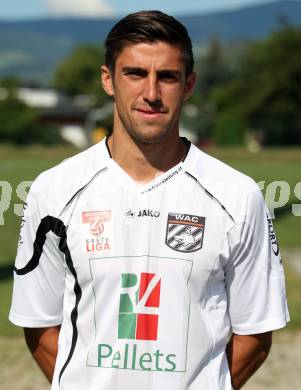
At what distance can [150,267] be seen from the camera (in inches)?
139

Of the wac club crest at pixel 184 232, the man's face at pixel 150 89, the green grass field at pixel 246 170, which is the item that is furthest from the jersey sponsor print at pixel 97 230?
the green grass field at pixel 246 170

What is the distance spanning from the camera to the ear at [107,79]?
3.64 meters

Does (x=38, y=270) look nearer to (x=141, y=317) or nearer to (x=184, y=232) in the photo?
(x=141, y=317)

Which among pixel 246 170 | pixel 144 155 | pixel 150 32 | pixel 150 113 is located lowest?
pixel 144 155

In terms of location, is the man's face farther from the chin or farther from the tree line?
the tree line

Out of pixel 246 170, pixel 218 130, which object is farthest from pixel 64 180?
pixel 218 130

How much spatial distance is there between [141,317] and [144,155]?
0.62 m

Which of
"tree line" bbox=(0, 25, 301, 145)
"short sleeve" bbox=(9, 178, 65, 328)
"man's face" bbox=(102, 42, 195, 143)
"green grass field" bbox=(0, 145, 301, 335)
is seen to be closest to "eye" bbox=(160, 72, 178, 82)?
"man's face" bbox=(102, 42, 195, 143)

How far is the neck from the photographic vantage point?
141 inches

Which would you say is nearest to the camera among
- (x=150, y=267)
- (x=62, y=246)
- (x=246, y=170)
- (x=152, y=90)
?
(x=152, y=90)

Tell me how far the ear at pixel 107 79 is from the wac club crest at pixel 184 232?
540mm

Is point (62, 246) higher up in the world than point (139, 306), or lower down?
higher up

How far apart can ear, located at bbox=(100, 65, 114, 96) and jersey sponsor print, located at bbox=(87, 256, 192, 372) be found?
2.19 ft

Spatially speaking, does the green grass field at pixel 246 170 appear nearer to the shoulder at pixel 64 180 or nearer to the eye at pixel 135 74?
the shoulder at pixel 64 180
